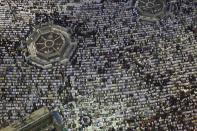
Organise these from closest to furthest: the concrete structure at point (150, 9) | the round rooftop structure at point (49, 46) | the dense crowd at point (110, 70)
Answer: the dense crowd at point (110, 70)
the round rooftop structure at point (49, 46)
the concrete structure at point (150, 9)

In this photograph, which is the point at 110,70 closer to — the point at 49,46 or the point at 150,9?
the point at 49,46

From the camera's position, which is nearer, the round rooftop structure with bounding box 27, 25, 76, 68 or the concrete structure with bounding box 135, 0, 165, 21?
the round rooftop structure with bounding box 27, 25, 76, 68

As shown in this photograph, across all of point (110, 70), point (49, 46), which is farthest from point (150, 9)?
point (49, 46)

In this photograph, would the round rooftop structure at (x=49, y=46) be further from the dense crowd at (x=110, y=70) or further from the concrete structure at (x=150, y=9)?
the concrete structure at (x=150, y=9)

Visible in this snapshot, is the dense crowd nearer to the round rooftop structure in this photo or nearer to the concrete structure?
the concrete structure

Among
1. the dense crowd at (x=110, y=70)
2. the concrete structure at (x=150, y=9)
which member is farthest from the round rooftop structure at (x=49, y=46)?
→ the concrete structure at (x=150, y=9)

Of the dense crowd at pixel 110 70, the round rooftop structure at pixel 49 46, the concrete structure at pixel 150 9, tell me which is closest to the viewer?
the dense crowd at pixel 110 70

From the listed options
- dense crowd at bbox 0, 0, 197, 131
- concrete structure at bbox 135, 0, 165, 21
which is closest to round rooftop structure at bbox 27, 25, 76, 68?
dense crowd at bbox 0, 0, 197, 131
